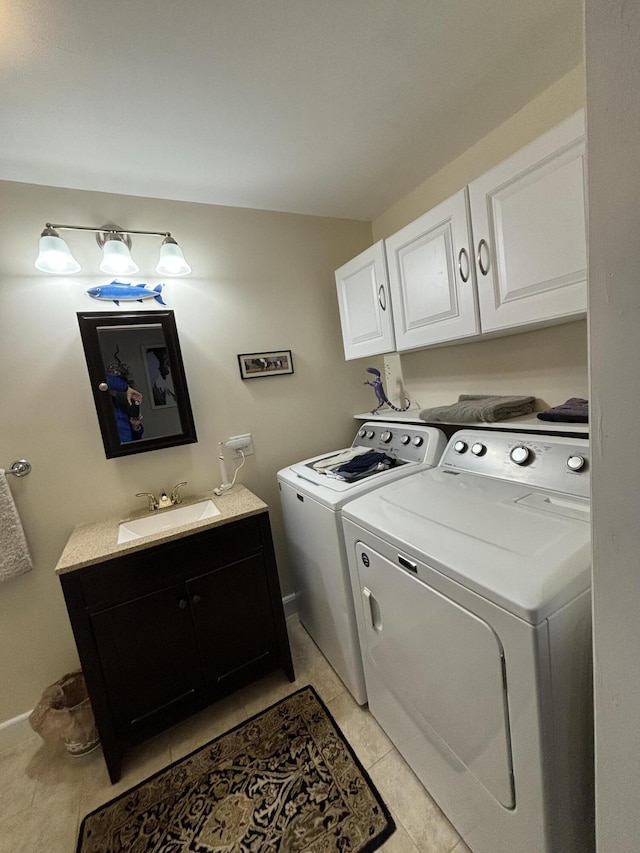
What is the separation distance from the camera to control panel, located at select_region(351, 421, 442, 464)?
1629 millimetres

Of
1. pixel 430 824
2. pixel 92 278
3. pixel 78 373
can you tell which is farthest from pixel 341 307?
pixel 430 824

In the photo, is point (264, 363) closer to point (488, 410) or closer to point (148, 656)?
point (488, 410)

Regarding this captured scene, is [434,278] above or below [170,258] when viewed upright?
below

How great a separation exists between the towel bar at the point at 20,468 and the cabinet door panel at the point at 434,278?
6.05ft

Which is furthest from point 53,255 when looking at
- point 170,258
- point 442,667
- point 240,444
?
point 442,667

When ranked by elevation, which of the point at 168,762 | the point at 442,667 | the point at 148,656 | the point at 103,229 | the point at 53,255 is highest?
the point at 103,229

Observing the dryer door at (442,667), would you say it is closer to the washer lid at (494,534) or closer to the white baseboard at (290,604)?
the washer lid at (494,534)

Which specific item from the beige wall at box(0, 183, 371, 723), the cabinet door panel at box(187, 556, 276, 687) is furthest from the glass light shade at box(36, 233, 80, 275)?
the cabinet door panel at box(187, 556, 276, 687)

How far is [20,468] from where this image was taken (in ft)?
5.02

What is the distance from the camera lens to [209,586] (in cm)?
150

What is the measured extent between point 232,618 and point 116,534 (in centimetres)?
65

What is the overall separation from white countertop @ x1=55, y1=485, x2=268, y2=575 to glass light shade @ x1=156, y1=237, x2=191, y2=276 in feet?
3.89

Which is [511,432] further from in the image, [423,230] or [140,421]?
[140,421]

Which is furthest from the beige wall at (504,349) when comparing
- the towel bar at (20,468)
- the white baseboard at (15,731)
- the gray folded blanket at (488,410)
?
the white baseboard at (15,731)
